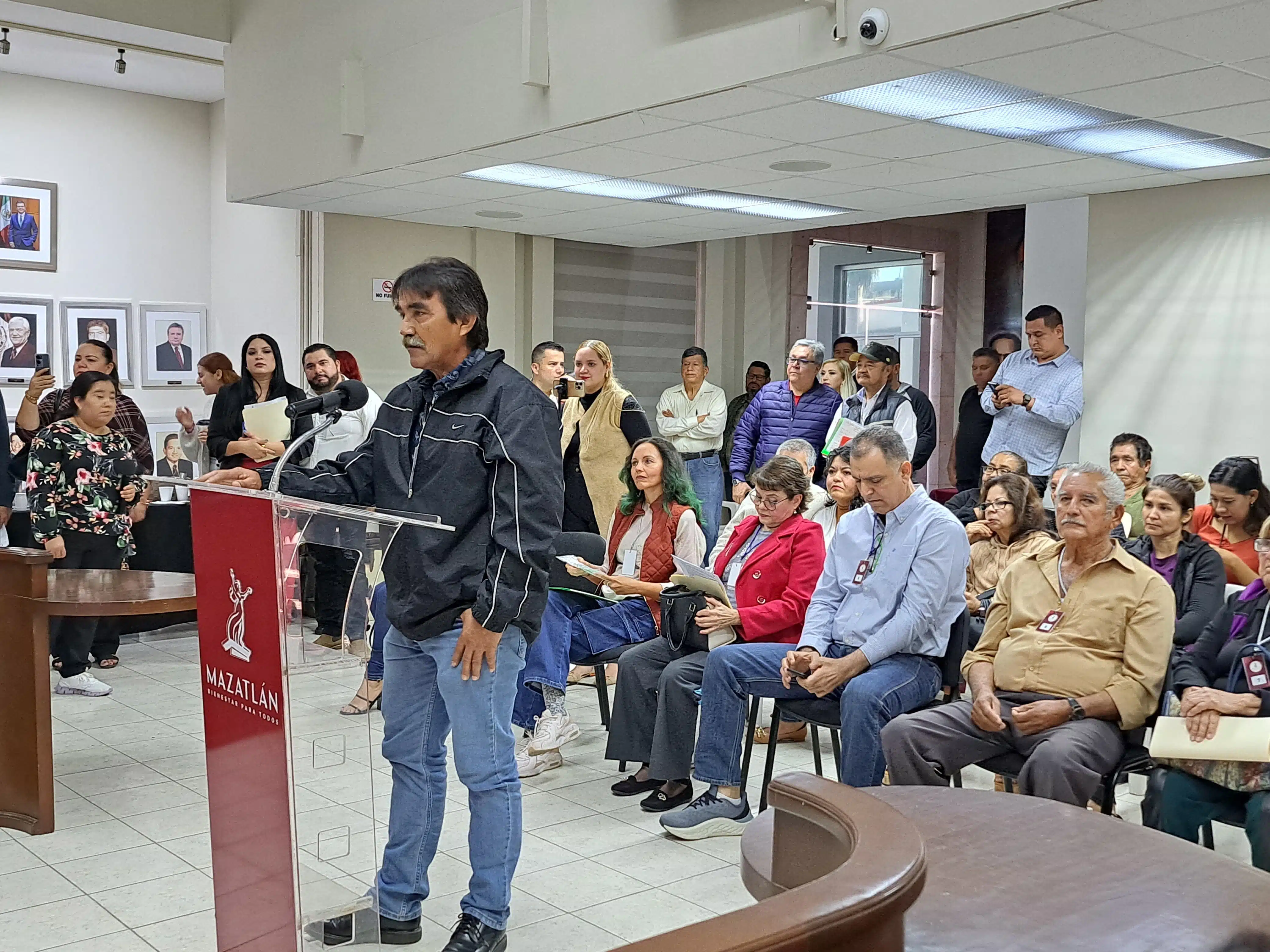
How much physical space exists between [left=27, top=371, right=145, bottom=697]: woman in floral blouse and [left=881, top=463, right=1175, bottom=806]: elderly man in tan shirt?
3.83 metres

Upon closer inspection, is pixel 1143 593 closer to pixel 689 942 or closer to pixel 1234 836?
pixel 1234 836

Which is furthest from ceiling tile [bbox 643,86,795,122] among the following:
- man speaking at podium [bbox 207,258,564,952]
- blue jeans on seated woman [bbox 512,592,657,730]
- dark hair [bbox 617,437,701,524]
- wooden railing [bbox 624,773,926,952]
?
wooden railing [bbox 624,773,926,952]

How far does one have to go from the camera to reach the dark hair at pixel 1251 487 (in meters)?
4.69

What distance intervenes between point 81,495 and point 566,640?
2.57m

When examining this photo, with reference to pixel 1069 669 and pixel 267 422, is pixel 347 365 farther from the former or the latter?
pixel 1069 669

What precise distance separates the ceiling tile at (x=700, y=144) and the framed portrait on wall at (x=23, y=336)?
4.91 metres

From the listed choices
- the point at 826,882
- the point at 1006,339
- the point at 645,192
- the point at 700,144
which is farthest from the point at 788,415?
the point at 826,882

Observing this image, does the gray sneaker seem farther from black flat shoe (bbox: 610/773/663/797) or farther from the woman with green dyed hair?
the woman with green dyed hair

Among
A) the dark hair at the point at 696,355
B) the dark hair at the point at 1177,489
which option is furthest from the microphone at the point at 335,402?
the dark hair at the point at 696,355

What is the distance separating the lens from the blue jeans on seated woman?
456 cm

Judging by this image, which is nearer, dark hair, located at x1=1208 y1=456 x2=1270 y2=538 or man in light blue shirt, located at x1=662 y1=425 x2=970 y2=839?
man in light blue shirt, located at x1=662 y1=425 x2=970 y2=839

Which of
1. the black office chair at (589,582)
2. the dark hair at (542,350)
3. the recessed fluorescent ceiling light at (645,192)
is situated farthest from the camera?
the recessed fluorescent ceiling light at (645,192)

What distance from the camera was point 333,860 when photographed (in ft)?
8.16

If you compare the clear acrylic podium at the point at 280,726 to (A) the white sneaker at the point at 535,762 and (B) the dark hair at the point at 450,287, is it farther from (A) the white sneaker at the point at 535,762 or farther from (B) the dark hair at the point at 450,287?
(A) the white sneaker at the point at 535,762
